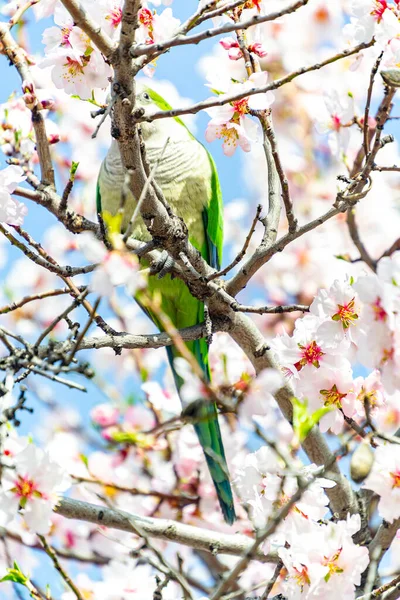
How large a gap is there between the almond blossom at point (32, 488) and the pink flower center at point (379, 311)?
2.95 ft

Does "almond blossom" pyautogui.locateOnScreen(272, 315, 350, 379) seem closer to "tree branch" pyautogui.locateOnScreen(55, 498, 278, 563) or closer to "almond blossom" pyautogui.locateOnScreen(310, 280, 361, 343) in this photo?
"almond blossom" pyautogui.locateOnScreen(310, 280, 361, 343)

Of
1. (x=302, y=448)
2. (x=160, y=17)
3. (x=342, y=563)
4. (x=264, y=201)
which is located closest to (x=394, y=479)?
(x=342, y=563)

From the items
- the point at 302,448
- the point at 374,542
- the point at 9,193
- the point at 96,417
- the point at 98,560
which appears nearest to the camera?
the point at 9,193

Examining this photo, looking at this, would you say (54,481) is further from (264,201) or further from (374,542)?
(264,201)

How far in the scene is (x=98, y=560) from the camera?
3.37 metres

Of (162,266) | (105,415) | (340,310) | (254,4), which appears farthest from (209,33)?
(105,415)

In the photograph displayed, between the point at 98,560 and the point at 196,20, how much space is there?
2.45 metres

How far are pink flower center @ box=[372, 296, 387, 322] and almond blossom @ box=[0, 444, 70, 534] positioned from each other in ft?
2.95

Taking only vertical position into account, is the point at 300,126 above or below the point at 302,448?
above

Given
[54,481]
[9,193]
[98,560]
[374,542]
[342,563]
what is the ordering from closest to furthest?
[54,481] → [342,563] → [9,193] → [374,542] → [98,560]

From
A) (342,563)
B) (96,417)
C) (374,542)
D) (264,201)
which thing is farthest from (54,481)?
(264,201)

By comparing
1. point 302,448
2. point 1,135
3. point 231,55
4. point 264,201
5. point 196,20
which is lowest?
point 302,448

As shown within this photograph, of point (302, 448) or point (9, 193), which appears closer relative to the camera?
point (9, 193)

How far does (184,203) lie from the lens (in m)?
3.51
